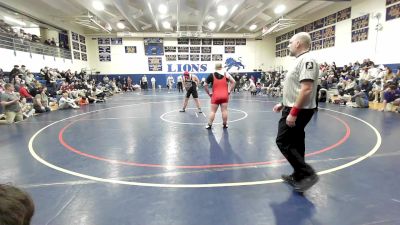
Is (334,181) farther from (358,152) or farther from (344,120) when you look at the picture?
(344,120)

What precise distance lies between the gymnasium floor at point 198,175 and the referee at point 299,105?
30cm

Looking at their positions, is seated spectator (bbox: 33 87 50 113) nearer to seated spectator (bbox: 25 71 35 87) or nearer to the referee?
seated spectator (bbox: 25 71 35 87)

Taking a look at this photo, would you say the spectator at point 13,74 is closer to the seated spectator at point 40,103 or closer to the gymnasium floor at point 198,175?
the seated spectator at point 40,103

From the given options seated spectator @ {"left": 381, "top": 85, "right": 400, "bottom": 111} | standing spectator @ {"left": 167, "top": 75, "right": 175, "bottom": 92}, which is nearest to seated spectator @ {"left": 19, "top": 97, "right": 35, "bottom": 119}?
seated spectator @ {"left": 381, "top": 85, "right": 400, "bottom": 111}

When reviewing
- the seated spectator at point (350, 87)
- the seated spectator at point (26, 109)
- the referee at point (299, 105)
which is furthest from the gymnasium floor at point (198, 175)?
the seated spectator at point (350, 87)

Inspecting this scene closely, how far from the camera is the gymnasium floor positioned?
10.1ft

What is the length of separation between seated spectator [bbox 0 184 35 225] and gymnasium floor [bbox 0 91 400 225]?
2.25 metres

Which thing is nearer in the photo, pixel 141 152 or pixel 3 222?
pixel 3 222

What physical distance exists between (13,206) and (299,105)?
3068mm

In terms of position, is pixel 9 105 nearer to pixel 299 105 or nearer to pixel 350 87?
pixel 299 105

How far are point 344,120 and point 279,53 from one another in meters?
23.0

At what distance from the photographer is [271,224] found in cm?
287

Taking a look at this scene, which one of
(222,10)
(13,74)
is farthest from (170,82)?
(13,74)

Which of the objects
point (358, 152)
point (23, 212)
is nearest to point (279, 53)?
point (358, 152)
